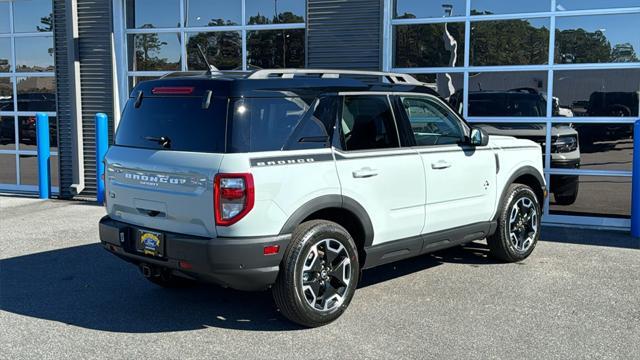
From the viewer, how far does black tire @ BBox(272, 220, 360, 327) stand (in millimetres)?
4469

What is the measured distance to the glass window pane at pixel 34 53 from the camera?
11602 mm

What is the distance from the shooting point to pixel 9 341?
445 centimetres

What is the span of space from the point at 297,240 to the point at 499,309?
1.81 metres

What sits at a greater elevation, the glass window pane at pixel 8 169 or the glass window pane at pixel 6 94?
the glass window pane at pixel 6 94

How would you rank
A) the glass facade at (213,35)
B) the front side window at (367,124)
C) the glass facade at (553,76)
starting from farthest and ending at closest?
the glass facade at (213,35) < the glass facade at (553,76) < the front side window at (367,124)

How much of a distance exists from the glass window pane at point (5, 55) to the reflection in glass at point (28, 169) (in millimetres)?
1720

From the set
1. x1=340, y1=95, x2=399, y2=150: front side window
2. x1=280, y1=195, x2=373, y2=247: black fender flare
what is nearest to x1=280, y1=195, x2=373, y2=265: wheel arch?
x1=280, y1=195, x2=373, y2=247: black fender flare

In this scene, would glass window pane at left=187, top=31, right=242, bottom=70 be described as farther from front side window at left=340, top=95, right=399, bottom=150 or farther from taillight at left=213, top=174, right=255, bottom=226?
taillight at left=213, top=174, right=255, bottom=226

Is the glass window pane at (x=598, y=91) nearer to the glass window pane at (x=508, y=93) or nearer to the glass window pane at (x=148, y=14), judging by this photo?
the glass window pane at (x=508, y=93)

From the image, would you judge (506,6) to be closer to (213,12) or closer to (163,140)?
(213,12)

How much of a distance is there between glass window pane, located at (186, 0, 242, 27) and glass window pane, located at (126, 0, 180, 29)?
457mm

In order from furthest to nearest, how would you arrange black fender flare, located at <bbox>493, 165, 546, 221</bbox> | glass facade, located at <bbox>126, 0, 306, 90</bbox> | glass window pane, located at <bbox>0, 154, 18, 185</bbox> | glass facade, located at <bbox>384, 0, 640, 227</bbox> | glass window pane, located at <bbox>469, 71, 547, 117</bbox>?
glass window pane, located at <bbox>0, 154, 18, 185</bbox> → glass facade, located at <bbox>126, 0, 306, 90</bbox> → glass window pane, located at <bbox>469, 71, 547, 117</bbox> → glass facade, located at <bbox>384, 0, 640, 227</bbox> → black fender flare, located at <bbox>493, 165, 546, 221</bbox>

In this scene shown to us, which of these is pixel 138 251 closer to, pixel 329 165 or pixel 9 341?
pixel 9 341

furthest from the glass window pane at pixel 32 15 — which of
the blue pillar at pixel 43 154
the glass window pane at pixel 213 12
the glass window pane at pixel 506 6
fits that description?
the glass window pane at pixel 506 6
